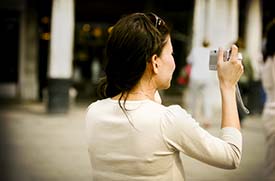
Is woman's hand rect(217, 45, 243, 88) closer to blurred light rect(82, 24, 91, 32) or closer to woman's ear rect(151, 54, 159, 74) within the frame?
woman's ear rect(151, 54, 159, 74)

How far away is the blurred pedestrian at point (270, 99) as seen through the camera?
9.60 ft

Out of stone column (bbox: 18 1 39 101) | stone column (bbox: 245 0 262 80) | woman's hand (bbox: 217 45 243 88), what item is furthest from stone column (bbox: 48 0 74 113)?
woman's hand (bbox: 217 45 243 88)

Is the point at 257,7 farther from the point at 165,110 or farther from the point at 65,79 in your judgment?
the point at 165,110

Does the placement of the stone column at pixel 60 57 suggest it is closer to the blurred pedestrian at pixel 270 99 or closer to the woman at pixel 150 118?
the blurred pedestrian at pixel 270 99

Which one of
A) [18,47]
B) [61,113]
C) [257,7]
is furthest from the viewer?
[18,47]

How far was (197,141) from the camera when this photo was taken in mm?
1421

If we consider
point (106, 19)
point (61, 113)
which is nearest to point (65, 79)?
point (61, 113)

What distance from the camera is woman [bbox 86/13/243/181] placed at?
1432 millimetres

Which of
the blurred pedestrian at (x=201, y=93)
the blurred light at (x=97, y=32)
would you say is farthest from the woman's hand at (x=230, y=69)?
the blurred light at (x=97, y=32)

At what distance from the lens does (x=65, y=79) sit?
908cm

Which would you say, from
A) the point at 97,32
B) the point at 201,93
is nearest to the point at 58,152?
the point at 201,93

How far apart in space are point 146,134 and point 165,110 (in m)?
0.08

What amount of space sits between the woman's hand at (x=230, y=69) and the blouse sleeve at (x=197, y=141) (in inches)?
5.2

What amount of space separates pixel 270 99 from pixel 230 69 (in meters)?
1.66
